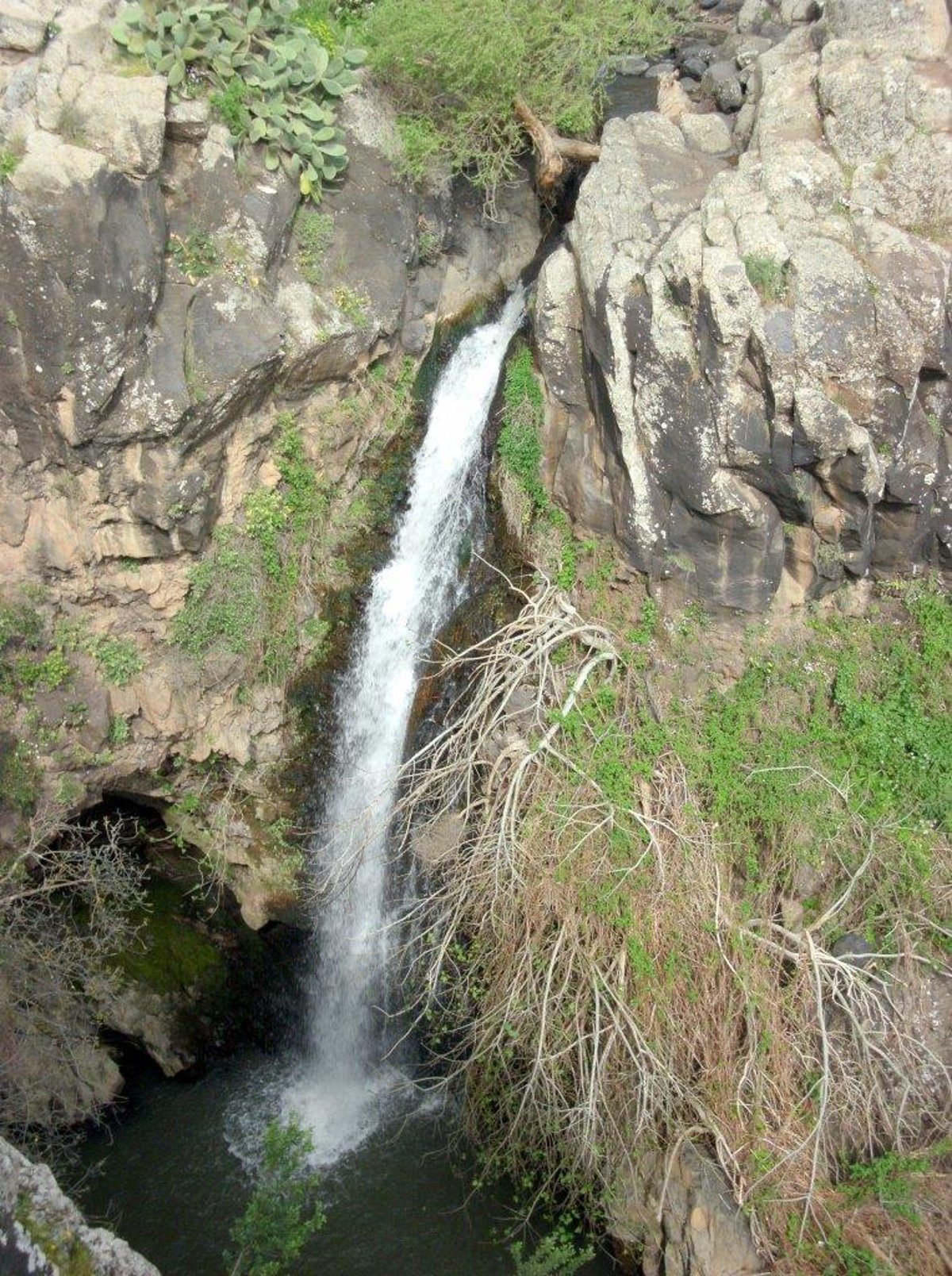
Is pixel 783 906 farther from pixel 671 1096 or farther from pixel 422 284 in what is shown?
pixel 422 284

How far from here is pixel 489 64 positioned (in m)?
10.9

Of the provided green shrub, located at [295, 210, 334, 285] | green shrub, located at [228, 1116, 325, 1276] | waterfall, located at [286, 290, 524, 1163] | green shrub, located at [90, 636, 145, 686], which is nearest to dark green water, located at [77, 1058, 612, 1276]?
waterfall, located at [286, 290, 524, 1163]

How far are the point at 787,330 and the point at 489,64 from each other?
5436 mm

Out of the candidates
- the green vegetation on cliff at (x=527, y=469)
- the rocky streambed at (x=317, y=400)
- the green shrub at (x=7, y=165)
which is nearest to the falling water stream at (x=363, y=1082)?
the rocky streambed at (x=317, y=400)

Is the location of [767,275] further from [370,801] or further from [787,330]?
[370,801]

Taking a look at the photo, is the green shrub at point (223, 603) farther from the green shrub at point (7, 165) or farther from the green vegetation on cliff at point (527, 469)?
the green shrub at point (7, 165)

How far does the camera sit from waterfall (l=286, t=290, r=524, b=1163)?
32.4 feet

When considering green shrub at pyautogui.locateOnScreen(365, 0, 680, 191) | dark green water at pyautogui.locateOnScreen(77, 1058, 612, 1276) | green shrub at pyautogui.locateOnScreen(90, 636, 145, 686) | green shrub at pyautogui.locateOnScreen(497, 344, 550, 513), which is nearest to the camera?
dark green water at pyautogui.locateOnScreen(77, 1058, 612, 1276)

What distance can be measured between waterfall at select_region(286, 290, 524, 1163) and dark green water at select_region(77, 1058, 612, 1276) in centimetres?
53

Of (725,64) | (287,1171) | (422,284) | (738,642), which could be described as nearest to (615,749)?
(738,642)

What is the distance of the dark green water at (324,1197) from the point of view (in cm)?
833

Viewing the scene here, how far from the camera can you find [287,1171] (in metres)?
7.23

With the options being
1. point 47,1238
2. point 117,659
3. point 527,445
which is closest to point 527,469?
point 527,445

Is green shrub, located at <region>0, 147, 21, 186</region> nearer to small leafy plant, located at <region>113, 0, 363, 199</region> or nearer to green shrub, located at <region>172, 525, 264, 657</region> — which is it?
small leafy plant, located at <region>113, 0, 363, 199</region>
